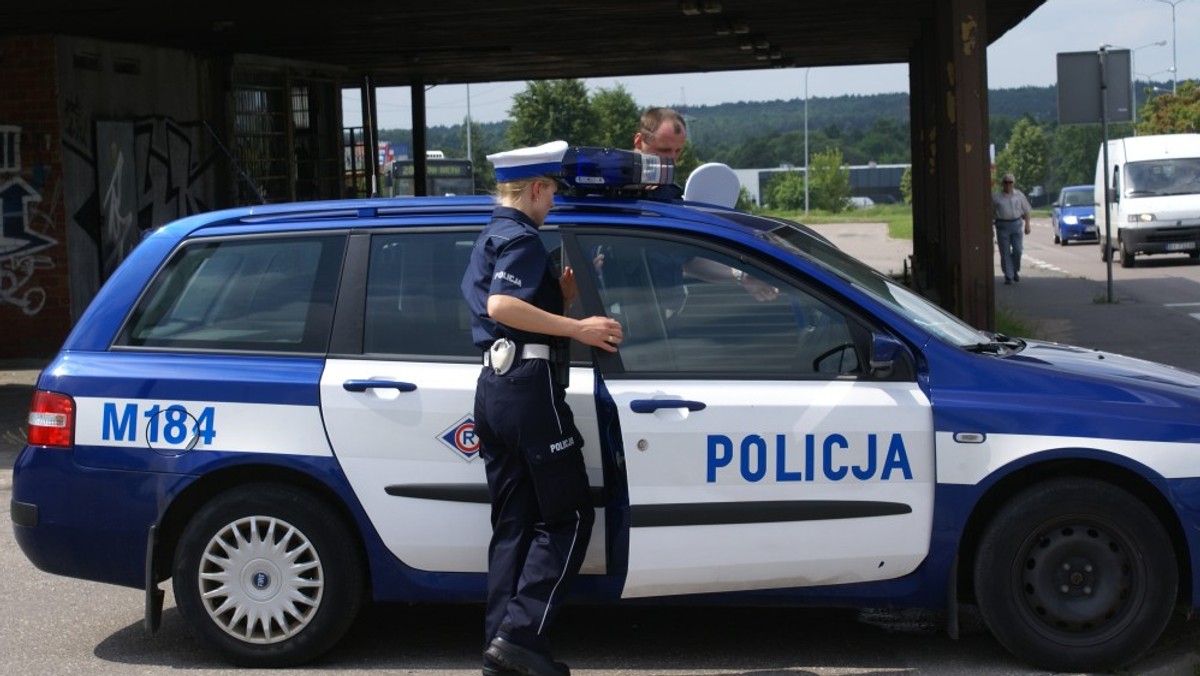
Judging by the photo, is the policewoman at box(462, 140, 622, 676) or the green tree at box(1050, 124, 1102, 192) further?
the green tree at box(1050, 124, 1102, 192)

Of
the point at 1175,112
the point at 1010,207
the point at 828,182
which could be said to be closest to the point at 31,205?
the point at 1010,207

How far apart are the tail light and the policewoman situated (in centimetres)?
151

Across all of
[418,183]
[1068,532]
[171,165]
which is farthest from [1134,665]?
[418,183]

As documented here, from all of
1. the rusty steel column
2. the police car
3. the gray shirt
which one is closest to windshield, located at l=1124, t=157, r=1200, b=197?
the gray shirt

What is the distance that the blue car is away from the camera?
128 ft

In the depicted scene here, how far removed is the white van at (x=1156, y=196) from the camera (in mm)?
27172

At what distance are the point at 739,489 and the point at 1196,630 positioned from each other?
1844mm

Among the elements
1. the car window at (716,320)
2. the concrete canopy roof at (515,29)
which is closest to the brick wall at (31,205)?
the concrete canopy roof at (515,29)

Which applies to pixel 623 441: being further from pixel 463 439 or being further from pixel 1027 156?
pixel 1027 156

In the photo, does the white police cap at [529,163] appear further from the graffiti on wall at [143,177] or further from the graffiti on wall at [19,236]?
the graffiti on wall at [143,177]

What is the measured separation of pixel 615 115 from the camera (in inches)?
3839

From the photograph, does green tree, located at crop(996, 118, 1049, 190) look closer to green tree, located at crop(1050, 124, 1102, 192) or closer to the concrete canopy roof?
green tree, located at crop(1050, 124, 1102, 192)

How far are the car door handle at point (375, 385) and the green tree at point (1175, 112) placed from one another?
5703 centimetres

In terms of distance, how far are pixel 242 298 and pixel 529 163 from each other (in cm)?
128
